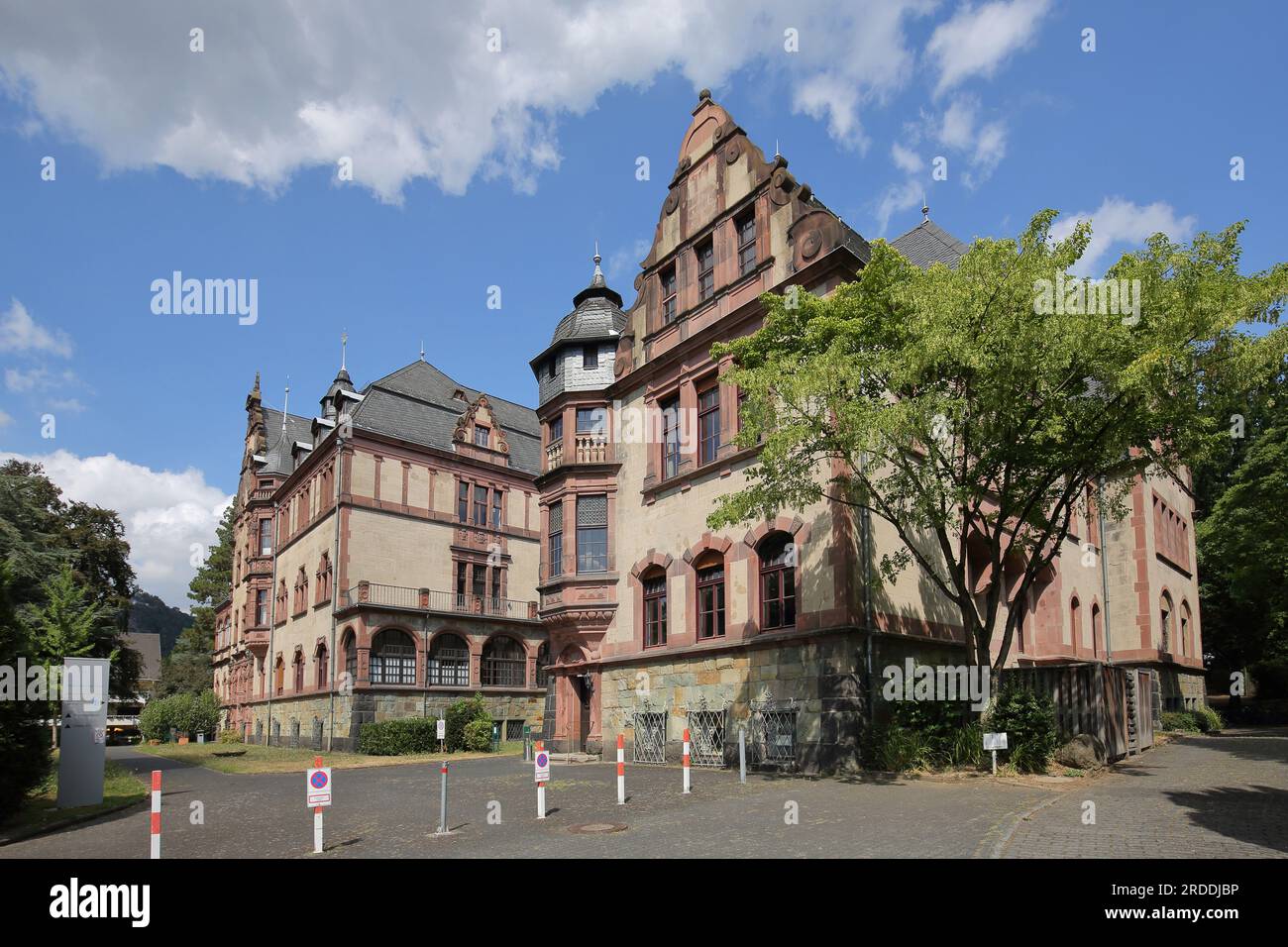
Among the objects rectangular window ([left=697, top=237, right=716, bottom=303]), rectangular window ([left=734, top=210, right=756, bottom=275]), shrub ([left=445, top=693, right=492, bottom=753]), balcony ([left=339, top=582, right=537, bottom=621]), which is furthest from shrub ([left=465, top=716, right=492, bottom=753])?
rectangular window ([left=734, top=210, right=756, bottom=275])

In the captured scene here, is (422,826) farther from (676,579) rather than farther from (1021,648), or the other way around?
(1021,648)

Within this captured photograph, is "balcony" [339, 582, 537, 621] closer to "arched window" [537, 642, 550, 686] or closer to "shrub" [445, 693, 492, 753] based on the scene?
"arched window" [537, 642, 550, 686]

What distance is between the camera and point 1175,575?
123ft

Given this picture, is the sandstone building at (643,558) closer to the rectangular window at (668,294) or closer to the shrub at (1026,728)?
the rectangular window at (668,294)

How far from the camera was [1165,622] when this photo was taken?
35125 millimetres

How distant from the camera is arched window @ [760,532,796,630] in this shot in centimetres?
2061

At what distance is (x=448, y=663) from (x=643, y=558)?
62.3 feet

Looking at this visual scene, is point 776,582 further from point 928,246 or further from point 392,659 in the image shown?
point 392,659

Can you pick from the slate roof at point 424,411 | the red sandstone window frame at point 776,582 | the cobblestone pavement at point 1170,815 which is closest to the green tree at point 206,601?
the slate roof at point 424,411

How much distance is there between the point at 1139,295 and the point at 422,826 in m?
14.1

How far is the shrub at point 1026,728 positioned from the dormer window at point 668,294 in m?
14.2

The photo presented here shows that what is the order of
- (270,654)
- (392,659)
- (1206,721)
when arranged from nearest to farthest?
(1206,721), (392,659), (270,654)

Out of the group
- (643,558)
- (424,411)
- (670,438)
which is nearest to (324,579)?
(424,411)

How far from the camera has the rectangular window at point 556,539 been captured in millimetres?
27594
